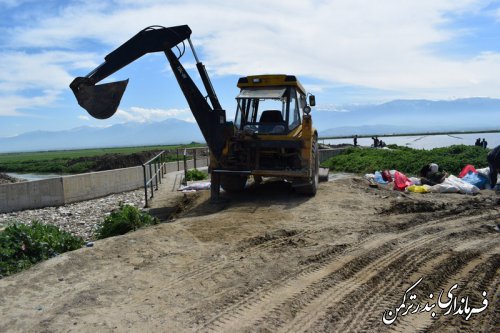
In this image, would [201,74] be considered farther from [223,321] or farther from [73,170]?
[73,170]

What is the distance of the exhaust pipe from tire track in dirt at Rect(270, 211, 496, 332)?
5881 millimetres

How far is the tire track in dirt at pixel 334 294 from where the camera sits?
3.92 meters

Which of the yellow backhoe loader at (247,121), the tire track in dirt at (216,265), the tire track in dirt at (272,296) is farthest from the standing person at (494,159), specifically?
the tire track in dirt at (216,265)

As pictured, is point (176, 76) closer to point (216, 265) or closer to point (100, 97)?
point (100, 97)

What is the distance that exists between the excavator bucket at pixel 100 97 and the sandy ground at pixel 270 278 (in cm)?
284

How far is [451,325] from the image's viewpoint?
386 cm

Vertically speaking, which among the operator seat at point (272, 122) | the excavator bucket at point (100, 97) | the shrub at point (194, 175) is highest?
the excavator bucket at point (100, 97)

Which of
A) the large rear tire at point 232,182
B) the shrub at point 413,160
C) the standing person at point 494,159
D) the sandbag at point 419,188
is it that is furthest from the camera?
the shrub at point 413,160

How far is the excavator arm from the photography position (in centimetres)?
889

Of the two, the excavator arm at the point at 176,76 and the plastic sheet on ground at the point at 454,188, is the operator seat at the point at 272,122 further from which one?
the plastic sheet on ground at the point at 454,188

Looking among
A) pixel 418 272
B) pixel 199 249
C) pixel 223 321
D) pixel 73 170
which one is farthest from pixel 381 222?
pixel 73 170

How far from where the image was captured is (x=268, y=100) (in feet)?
35.4

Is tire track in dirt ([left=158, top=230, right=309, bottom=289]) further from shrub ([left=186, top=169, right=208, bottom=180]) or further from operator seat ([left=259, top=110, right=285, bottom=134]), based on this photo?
shrub ([left=186, top=169, right=208, bottom=180])

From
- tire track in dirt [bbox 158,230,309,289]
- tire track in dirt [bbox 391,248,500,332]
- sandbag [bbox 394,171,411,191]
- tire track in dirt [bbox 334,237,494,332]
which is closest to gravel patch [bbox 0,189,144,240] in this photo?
tire track in dirt [bbox 158,230,309,289]
